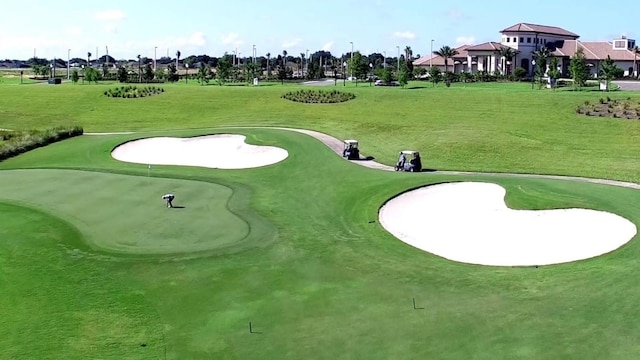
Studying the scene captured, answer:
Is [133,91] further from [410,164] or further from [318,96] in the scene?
[410,164]

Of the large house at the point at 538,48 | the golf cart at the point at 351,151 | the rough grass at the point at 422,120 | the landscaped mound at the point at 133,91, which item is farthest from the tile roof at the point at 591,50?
the golf cart at the point at 351,151

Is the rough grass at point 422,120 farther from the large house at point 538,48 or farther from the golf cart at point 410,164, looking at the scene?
the large house at point 538,48

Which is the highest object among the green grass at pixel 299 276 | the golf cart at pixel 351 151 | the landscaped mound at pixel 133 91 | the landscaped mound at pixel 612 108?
the landscaped mound at pixel 133 91

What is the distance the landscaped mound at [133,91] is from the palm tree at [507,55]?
205ft

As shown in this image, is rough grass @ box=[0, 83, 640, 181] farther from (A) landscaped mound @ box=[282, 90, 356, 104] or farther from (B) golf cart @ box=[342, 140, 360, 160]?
(B) golf cart @ box=[342, 140, 360, 160]

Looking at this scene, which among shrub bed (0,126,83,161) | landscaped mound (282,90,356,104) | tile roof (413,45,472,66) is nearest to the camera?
shrub bed (0,126,83,161)

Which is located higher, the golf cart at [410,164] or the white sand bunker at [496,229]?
the golf cart at [410,164]

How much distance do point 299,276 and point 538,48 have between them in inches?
4312

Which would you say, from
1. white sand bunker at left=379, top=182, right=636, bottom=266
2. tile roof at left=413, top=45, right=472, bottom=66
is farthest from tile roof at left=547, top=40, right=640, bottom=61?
white sand bunker at left=379, top=182, right=636, bottom=266

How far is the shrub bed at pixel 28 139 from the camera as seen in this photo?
1904 inches

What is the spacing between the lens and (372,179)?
33.8m

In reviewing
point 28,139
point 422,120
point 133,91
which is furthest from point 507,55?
point 28,139

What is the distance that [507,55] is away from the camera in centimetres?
11025

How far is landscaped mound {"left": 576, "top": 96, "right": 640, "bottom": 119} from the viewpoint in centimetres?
4959
